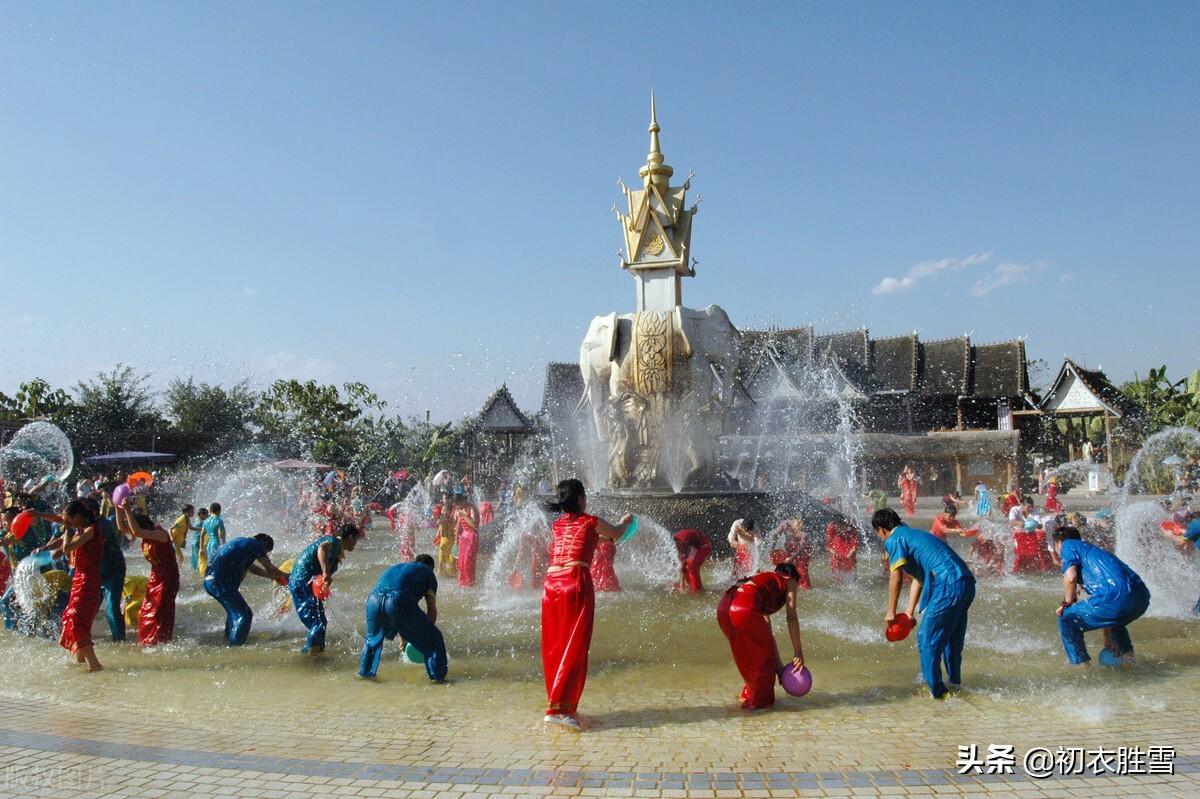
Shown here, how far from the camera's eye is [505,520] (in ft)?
50.2

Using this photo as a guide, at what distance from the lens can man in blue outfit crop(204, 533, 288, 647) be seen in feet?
27.9

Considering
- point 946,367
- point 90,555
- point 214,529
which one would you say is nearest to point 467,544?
point 214,529

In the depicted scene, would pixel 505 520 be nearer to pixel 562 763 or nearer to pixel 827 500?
pixel 827 500

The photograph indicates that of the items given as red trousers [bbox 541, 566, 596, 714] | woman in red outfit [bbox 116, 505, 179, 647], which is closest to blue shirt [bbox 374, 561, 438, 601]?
red trousers [bbox 541, 566, 596, 714]

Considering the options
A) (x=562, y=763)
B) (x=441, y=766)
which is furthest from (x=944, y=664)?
(x=441, y=766)

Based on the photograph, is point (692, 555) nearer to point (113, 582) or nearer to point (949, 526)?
point (949, 526)

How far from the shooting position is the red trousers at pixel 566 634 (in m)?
5.63

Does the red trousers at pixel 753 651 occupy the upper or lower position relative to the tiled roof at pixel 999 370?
lower

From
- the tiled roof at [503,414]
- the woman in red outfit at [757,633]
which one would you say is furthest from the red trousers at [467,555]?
the tiled roof at [503,414]

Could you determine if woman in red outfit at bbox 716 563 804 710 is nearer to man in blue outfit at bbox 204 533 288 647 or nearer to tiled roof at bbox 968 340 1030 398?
man in blue outfit at bbox 204 533 288 647

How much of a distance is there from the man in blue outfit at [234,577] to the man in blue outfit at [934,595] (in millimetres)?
5697

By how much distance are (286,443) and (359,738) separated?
33.5m

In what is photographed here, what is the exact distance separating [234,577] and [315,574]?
1025mm

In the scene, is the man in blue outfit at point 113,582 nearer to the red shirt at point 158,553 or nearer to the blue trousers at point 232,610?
the red shirt at point 158,553
